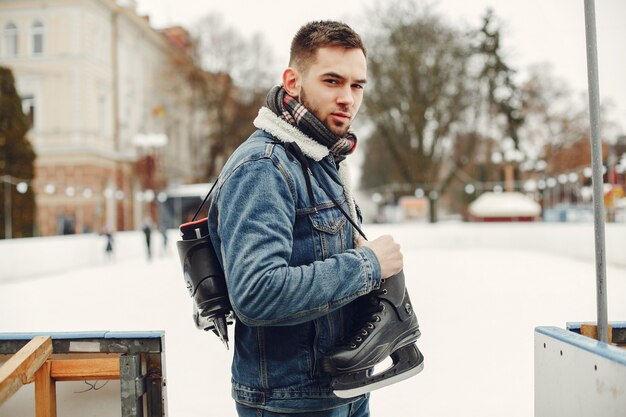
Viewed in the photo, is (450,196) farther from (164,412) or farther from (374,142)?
(164,412)

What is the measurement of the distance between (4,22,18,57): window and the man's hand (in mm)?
30143

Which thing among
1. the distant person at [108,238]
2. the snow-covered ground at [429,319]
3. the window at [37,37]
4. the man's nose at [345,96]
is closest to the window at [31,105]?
the window at [37,37]

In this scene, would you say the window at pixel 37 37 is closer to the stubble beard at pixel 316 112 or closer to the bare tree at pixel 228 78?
the bare tree at pixel 228 78

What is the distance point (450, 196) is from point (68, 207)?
670 inches

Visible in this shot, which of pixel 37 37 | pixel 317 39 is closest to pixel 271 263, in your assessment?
pixel 317 39

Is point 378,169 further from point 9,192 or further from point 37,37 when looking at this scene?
point 9,192

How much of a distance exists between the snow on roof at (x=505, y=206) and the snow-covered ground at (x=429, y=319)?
11318mm

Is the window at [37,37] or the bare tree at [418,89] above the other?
the window at [37,37]

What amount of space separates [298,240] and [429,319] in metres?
6.20

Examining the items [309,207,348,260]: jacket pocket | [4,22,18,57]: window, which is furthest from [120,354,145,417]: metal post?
[4,22,18,57]: window

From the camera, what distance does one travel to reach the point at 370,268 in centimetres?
150

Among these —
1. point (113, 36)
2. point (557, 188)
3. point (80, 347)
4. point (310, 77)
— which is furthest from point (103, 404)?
point (113, 36)

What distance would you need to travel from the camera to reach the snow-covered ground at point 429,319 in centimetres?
414

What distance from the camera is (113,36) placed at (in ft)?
102
